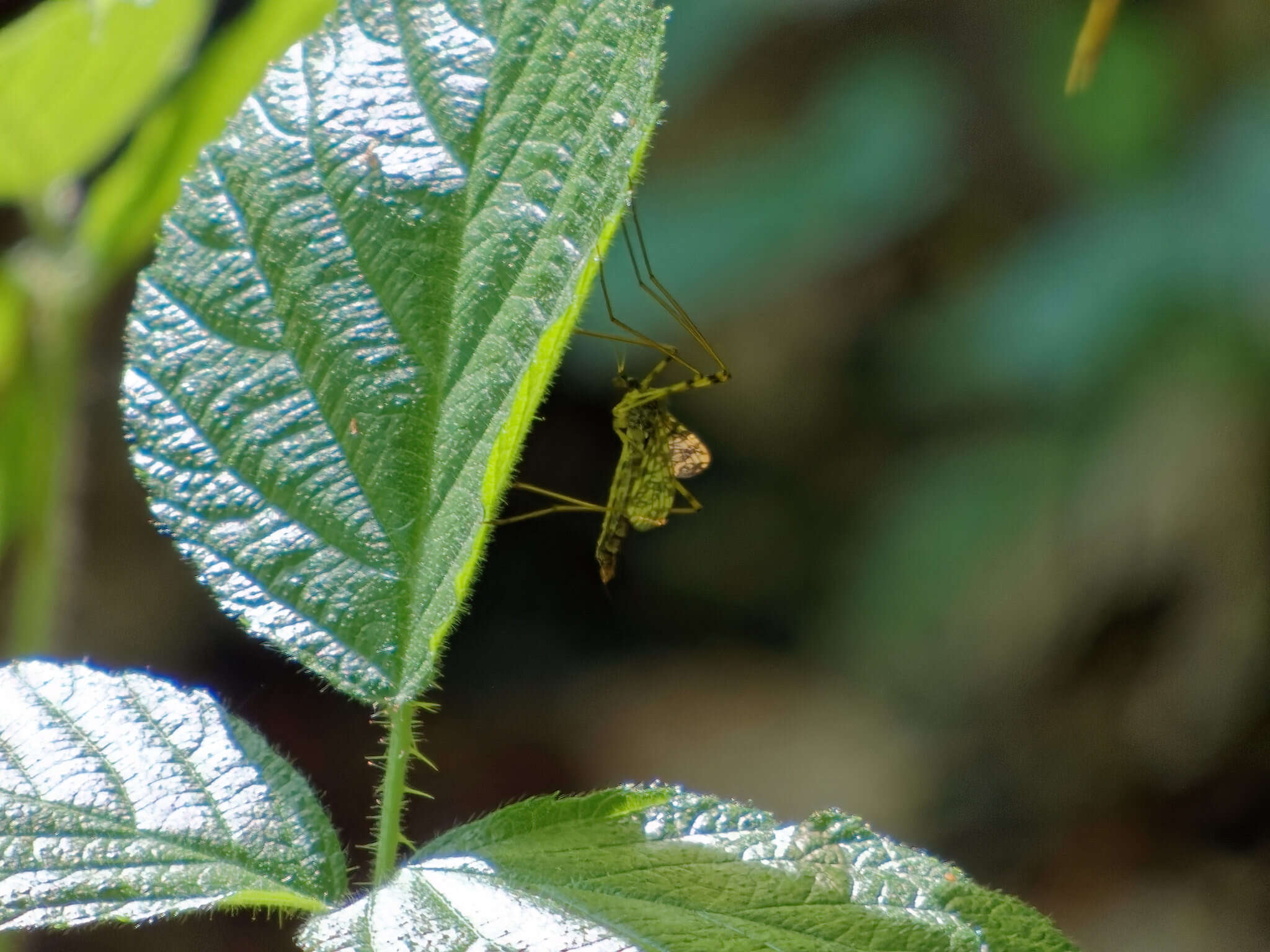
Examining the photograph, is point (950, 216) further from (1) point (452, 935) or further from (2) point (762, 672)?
(1) point (452, 935)

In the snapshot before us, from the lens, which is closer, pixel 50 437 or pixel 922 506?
pixel 50 437

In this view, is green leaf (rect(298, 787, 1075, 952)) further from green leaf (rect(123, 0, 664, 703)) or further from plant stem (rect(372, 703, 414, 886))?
green leaf (rect(123, 0, 664, 703))

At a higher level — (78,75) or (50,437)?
(78,75)

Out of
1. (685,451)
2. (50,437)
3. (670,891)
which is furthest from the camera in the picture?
(685,451)

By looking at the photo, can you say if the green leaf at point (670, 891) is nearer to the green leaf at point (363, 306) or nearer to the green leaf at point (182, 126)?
the green leaf at point (363, 306)

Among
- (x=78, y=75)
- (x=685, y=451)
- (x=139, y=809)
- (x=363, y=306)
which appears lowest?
(x=139, y=809)

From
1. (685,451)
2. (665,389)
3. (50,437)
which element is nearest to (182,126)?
(50,437)

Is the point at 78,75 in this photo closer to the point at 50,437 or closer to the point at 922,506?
the point at 50,437

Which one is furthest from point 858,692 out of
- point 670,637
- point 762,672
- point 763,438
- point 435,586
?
point 435,586

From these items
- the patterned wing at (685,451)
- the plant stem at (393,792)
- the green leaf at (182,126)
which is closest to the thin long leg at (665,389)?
the patterned wing at (685,451)
